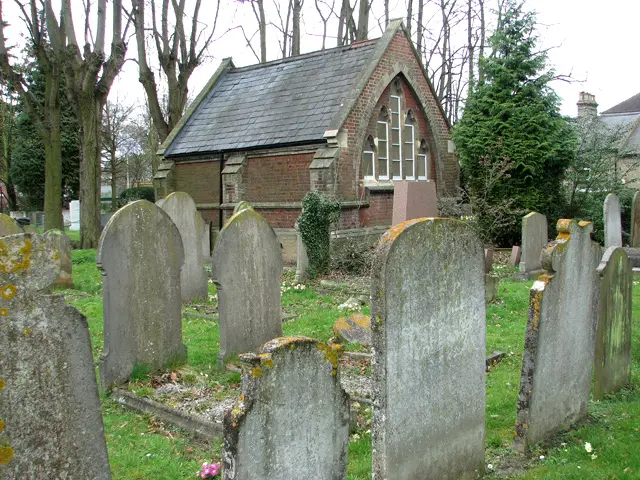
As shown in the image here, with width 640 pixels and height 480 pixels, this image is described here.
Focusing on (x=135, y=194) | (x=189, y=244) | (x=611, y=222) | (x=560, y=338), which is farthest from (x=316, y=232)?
(x=135, y=194)

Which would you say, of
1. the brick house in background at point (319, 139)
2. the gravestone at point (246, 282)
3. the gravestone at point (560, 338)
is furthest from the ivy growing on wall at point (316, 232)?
the gravestone at point (560, 338)

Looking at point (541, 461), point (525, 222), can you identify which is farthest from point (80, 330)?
point (525, 222)

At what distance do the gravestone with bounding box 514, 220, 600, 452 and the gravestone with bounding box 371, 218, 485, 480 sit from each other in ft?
1.62

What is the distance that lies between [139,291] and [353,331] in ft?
10.2

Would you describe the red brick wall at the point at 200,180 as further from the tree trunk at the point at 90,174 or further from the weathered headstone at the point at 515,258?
the weathered headstone at the point at 515,258

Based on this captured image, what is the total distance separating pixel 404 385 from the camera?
404 cm

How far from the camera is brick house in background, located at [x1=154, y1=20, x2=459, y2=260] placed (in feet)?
59.3

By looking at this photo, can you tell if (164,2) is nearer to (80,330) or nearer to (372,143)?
(372,143)

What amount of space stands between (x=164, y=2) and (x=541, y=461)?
78.9ft

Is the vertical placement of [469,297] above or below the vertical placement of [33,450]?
above

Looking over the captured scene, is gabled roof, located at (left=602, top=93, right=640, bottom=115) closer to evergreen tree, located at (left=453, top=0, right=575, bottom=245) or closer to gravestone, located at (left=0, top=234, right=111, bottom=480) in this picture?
evergreen tree, located at (left=453, top=0, right=575, bottom=245)

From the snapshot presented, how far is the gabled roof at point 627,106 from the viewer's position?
51872 mm

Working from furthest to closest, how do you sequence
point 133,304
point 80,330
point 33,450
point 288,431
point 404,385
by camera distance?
1. point 133,304
2. point 404,385
3. point 288,431
4. point 80,330
5. point 33,450

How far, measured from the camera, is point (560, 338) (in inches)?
207
